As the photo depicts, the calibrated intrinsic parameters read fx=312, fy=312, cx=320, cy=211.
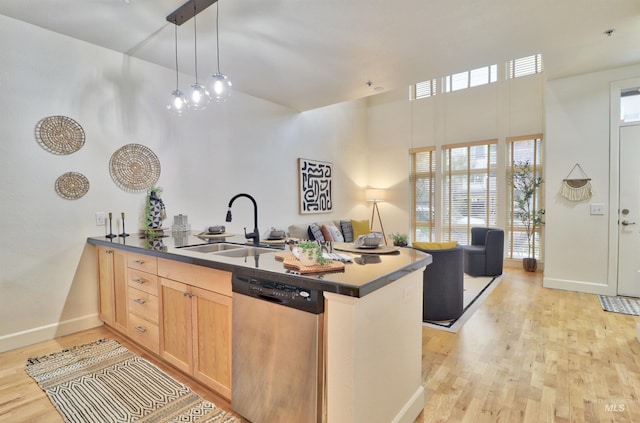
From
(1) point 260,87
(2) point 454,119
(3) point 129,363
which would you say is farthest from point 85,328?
(2) point 454,119

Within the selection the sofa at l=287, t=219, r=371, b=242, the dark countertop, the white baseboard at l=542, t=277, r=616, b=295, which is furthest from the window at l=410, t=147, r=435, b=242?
the dark countertop

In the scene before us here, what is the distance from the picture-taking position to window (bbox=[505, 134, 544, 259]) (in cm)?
541

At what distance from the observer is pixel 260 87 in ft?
13.5

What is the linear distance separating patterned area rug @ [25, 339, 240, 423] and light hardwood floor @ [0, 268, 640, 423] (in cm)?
7

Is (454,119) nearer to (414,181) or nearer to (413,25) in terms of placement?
(414,181)

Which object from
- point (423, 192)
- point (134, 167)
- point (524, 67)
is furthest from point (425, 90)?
point (134, 167)

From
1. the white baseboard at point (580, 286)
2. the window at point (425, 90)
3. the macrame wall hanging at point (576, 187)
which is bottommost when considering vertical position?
the white baseboard at point (580, 286)

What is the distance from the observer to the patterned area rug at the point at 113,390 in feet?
5.85

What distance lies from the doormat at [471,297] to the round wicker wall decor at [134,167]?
3.25m

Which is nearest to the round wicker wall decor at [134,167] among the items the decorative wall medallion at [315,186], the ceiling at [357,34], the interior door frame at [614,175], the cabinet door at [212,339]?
the ceiling at [357,34]

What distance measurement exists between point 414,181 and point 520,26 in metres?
4.22

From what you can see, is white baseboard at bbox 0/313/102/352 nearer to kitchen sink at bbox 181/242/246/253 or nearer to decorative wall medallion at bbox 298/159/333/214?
kitchen sink at bbox 181/242/246/253

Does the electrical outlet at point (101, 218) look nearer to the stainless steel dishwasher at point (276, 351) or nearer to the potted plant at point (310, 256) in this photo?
the stainless steel dishwasher at point (276, 351)

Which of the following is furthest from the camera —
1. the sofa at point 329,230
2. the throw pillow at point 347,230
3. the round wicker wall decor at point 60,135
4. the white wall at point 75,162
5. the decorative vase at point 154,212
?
the throw pillow at point 347,230
